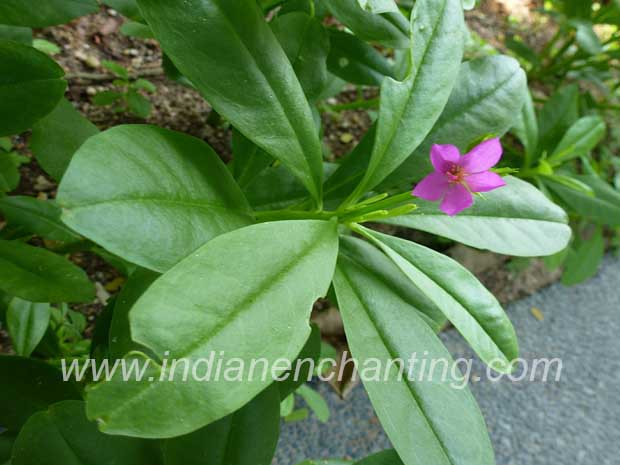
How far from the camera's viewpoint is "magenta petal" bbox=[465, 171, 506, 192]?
59 cm

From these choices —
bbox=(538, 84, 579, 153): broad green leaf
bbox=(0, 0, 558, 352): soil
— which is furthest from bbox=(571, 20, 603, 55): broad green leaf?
bbox=(0, 0, 558, 352): soil

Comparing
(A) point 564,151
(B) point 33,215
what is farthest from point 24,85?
(A) point 564,151

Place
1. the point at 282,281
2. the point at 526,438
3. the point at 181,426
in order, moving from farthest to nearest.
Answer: the point at 526,438, the point at 282,281, the point at 181,426

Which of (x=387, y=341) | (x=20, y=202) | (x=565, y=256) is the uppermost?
(x=387, y=341)

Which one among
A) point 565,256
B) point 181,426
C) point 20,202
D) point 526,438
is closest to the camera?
point 181,426

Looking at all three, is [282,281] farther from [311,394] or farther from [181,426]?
[311,394]

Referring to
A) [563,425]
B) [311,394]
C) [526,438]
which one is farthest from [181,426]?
[563,425]

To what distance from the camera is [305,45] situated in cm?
71

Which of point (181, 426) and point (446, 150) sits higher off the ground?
point (446, 150)

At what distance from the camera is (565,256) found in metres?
1.69

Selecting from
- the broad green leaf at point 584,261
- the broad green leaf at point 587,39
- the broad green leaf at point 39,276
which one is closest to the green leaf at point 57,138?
the broad green leaf at point 39,276

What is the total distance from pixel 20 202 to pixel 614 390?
5.97 ft

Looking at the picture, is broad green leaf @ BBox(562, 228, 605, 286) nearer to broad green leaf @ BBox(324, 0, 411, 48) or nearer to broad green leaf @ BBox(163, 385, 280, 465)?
broad green leaf @ BBox(324, 0, 411, 48)

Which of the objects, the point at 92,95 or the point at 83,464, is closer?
the point at 83,464
